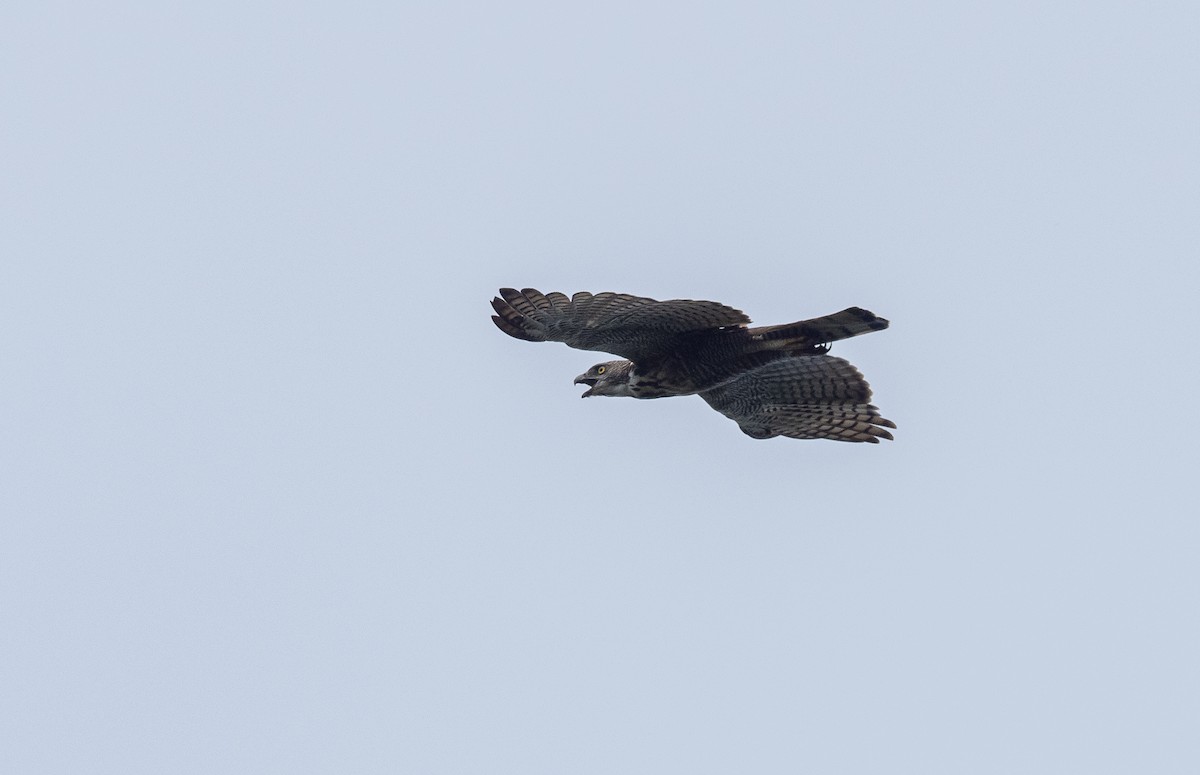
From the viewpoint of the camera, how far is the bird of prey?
14555 mm

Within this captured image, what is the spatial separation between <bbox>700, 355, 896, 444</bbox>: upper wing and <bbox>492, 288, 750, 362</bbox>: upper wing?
824 mm

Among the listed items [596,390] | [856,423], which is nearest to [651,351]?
[596,390]

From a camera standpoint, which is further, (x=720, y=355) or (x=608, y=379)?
(x=608, y=379)

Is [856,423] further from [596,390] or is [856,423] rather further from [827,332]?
[596,390]

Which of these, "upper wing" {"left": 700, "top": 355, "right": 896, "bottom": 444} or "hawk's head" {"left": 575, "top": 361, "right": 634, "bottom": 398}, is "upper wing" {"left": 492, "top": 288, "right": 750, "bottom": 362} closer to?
"hawk's head" {"left": 575, "top": 361, "right": 634, "bottom": 398}

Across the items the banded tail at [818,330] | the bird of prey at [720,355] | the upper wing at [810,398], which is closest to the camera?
the banded tail at [818,330]

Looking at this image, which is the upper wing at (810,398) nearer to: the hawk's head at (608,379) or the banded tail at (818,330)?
the banded tail at (818,330)

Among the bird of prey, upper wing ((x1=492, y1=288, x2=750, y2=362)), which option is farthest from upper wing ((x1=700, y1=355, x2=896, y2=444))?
upper wing ((x1=492, y1=288, x2=750, y2=362))

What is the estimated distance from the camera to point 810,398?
607 inches

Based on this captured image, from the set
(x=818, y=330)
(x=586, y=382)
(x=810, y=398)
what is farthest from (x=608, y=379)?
(x=818, y=330)

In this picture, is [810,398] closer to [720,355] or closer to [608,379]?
[720,355]

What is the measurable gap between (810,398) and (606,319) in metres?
2.28

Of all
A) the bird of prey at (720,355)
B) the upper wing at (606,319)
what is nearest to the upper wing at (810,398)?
the bird of prey at (720,355)

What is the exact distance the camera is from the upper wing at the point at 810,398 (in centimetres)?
1518
